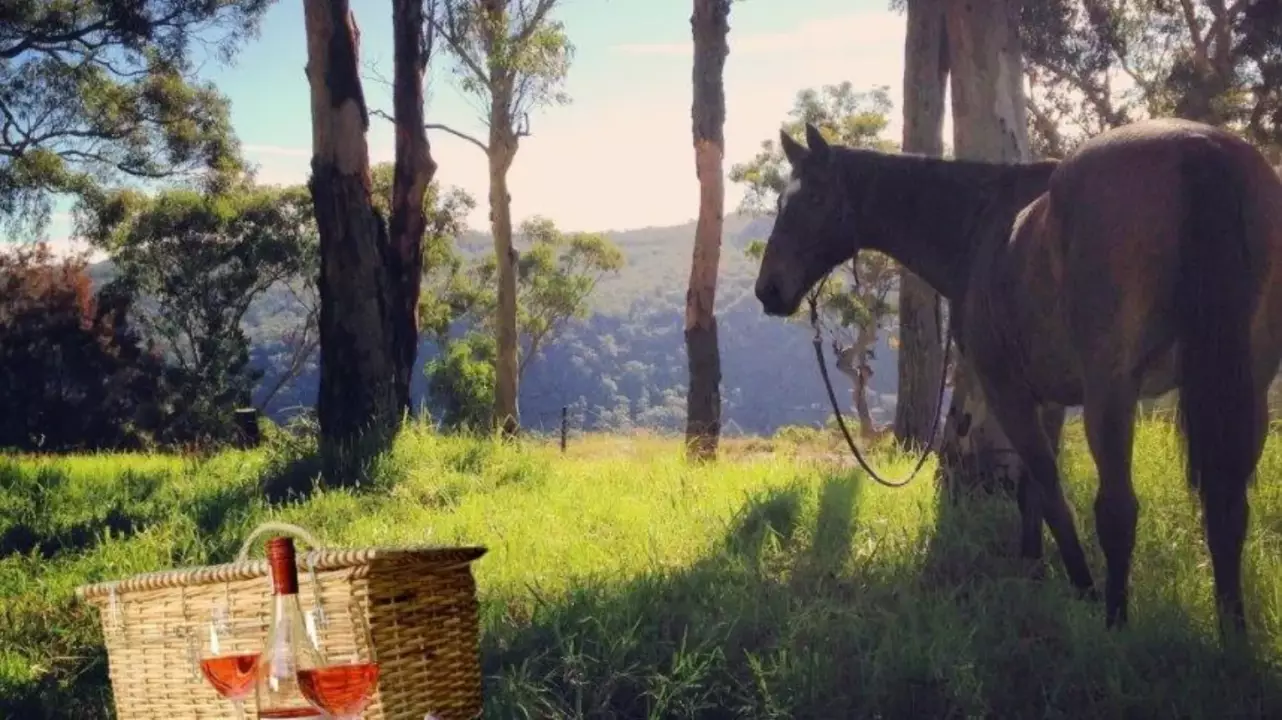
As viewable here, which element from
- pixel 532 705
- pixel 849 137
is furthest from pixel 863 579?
pixel 849 137

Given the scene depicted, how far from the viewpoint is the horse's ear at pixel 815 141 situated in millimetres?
5907

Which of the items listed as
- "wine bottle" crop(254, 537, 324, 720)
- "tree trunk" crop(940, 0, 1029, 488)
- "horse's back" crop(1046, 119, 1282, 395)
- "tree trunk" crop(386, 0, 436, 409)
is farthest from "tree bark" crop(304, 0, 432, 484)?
"wine bottle" crop(254, 537, 324, 720)

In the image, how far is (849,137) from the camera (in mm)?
35062

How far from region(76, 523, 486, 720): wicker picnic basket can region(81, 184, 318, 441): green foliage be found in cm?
2853

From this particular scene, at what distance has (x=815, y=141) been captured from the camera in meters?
6.00

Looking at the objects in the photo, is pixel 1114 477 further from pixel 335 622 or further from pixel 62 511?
pixel 62 511

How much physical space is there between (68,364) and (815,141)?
30.6 metres

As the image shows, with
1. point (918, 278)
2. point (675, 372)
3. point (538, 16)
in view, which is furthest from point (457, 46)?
point (675, 372)

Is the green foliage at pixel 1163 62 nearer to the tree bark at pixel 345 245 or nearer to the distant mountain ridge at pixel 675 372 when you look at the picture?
the tree bark at pixel 345 245

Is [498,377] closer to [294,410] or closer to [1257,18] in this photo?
[294,410]

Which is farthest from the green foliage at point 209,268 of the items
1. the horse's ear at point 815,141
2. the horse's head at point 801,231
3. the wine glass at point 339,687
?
the wine glass at point 339,687

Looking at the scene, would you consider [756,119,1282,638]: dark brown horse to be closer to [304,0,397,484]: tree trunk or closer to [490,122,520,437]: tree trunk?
[304,0,397,484]: tree trunk

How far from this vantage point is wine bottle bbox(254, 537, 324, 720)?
7.84 feet

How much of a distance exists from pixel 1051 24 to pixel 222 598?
22.3 m
